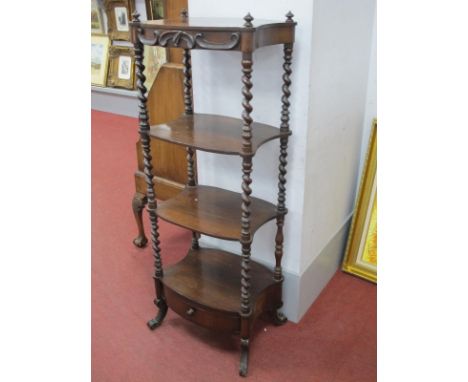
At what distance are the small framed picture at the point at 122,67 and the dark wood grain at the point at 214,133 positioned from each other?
3495 mm

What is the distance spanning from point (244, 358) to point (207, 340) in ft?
0.73

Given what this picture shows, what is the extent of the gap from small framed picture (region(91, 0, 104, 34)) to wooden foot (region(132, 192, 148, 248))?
351 centimetres

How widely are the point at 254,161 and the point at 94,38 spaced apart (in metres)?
4.26

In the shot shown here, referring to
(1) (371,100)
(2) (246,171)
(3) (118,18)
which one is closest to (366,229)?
(1) (371,100)

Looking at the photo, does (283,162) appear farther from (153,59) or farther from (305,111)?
(153,59)

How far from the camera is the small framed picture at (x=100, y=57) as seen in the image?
5188mm

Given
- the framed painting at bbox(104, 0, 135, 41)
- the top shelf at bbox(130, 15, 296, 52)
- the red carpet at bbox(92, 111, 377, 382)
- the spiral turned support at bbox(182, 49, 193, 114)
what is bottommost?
the red carpet at bbox(92, 111, 377, 382)

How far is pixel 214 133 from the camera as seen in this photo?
160 centimetres

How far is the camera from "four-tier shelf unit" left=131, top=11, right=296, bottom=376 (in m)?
1.36

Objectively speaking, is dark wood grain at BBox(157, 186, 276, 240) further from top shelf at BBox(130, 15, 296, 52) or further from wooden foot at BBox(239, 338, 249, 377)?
top shelf at BBox(130, 15, 296, 52)

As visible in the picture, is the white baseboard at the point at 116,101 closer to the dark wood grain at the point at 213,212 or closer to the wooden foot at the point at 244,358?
the dark wood grain at the point at 213,212

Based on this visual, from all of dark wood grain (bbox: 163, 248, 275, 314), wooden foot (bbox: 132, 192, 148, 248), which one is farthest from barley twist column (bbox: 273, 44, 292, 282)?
wooden foot (bbox: 132, 192, 148, 248)

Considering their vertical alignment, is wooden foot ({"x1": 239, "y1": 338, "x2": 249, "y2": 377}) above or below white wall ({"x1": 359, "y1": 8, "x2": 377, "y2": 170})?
below
